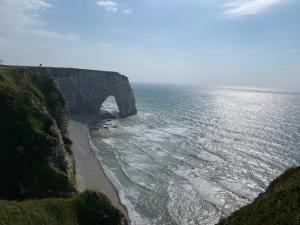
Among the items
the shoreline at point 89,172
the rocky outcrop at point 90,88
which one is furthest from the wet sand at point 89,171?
the rocky outcrop at point 90,88

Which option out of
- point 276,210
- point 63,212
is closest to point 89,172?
point 63,212

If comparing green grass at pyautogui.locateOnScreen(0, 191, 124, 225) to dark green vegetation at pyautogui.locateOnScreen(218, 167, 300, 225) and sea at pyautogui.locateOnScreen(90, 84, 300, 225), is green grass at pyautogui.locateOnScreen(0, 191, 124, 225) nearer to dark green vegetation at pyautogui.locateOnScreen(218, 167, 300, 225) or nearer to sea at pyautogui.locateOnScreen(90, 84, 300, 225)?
sea at pyautogui.locateOnScreen(90, 84, 300, 225)

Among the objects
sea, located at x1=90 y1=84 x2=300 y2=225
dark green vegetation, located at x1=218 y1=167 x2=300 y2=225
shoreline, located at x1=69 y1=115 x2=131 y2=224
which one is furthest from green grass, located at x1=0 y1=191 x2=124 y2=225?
dark green vegetation, located at x1=218 y1=167 x2=300 y2=225

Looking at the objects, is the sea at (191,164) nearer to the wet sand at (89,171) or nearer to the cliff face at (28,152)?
the wet sand at (89,171)

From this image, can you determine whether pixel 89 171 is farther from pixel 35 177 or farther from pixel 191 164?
pixel 35 177

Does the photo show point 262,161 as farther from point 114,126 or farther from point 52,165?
point 114,126

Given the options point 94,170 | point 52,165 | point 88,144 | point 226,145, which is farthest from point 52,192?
point 226,145
